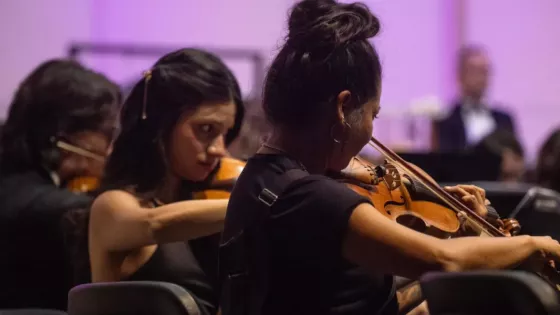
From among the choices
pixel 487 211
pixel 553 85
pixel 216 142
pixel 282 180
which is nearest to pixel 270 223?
pixel 282 180

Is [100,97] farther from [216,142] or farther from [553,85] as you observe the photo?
[553,85]

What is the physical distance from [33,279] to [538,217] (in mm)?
1464

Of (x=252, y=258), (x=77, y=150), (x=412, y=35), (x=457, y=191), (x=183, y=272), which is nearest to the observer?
(x=252, y=258)

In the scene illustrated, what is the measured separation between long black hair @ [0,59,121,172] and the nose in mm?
549

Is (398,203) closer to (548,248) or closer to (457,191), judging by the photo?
(457,191)

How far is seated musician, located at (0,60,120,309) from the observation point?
2.61 m

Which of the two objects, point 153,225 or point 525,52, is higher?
point 153,225

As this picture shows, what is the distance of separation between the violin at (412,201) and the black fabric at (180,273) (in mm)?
568

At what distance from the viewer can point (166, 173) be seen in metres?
2.29

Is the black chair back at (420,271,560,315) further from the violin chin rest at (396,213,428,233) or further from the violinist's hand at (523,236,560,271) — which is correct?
the violin chin rest at (396,213,428,233)

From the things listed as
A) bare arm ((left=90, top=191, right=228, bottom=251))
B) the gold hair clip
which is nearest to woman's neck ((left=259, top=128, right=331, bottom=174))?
bare arm ((left=90, top=191, right=228, bottom=251))

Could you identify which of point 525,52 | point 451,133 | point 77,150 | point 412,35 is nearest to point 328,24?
point 77,150

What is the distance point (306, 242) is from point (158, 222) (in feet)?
2.16

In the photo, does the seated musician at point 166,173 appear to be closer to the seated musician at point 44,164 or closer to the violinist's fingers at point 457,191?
the seated musician at point 44,164
